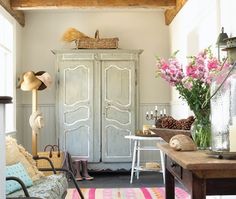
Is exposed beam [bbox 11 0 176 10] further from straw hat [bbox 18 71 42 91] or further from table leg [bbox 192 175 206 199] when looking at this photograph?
table leg [bbox 192 175 206 199]

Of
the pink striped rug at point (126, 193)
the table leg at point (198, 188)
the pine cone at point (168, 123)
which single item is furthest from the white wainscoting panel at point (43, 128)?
the table leg at point (198, 188)

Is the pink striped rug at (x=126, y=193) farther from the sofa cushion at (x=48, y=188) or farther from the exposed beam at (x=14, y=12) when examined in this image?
the exposed beam at (x=14, y=12)

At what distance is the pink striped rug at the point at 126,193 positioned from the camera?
4725 mm

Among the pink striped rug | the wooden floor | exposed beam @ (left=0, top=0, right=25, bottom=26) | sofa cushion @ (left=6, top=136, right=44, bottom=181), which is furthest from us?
exposed beam @ (left=0, top=0, right=25, bottom=26)

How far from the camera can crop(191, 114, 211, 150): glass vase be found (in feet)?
7.39

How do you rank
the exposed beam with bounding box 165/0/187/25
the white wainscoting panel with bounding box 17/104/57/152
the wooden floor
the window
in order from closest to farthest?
the wooden floor < the exposed beam with bounding box 165/0/187/25 < the window < the white wainscoting panel with bounding box 17/104/57/152

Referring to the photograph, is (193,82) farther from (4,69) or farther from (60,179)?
(4,69)

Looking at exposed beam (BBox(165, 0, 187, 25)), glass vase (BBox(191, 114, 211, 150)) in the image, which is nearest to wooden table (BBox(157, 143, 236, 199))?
glass vase (BBox(191, 114, 211, 150))

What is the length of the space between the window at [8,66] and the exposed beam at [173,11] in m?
2.58

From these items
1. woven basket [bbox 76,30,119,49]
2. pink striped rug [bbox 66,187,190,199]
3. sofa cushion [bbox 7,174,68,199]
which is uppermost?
A: woven basket [bbox 76,30,119,49]

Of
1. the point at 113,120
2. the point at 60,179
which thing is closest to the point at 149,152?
the point at 113,120

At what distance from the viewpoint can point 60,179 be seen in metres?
3.71

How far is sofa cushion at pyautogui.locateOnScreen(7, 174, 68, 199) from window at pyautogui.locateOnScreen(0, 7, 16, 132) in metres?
2.69

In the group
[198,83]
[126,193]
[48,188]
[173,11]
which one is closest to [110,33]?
[173,11]
